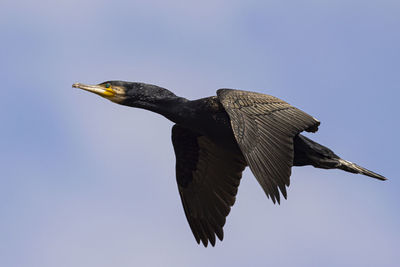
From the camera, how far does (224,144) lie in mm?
11984

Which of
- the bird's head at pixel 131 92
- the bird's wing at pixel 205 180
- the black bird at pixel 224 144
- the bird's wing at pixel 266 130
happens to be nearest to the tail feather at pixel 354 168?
the black bird at pixel 224 144

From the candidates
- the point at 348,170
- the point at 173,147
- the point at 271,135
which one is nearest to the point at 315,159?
the point at 348,170

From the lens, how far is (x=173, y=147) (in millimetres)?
13430

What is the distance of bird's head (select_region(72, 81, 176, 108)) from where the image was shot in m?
12.2

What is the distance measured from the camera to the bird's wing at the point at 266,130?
10438 millimetres

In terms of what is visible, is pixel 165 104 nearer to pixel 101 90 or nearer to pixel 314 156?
pixel 101 90

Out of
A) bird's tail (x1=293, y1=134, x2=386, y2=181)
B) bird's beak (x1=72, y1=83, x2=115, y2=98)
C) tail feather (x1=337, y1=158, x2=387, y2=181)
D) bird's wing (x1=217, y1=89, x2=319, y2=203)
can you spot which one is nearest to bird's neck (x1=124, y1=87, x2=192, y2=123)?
bird's beak (x1=72, y1=83, x2=115, y2=98)

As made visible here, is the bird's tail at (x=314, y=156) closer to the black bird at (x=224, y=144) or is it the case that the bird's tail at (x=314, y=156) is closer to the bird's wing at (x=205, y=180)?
the black bird at (x=224, y=144)

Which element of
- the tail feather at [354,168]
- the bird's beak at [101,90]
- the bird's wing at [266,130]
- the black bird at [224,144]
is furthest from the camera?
the tail feather at [354,168]

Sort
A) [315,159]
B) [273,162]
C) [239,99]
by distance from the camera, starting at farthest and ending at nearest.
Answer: [315,159] < [239,99] < [273,162]

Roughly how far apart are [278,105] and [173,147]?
2382 mm

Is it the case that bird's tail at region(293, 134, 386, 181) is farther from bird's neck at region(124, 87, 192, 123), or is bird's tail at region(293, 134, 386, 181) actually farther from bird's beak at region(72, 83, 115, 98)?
bird's beak at region(72, 83, 115, 98)

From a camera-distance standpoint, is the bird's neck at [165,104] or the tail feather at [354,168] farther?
the tail feather at [354,168]

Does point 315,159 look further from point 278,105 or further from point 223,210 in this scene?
point 223,210
